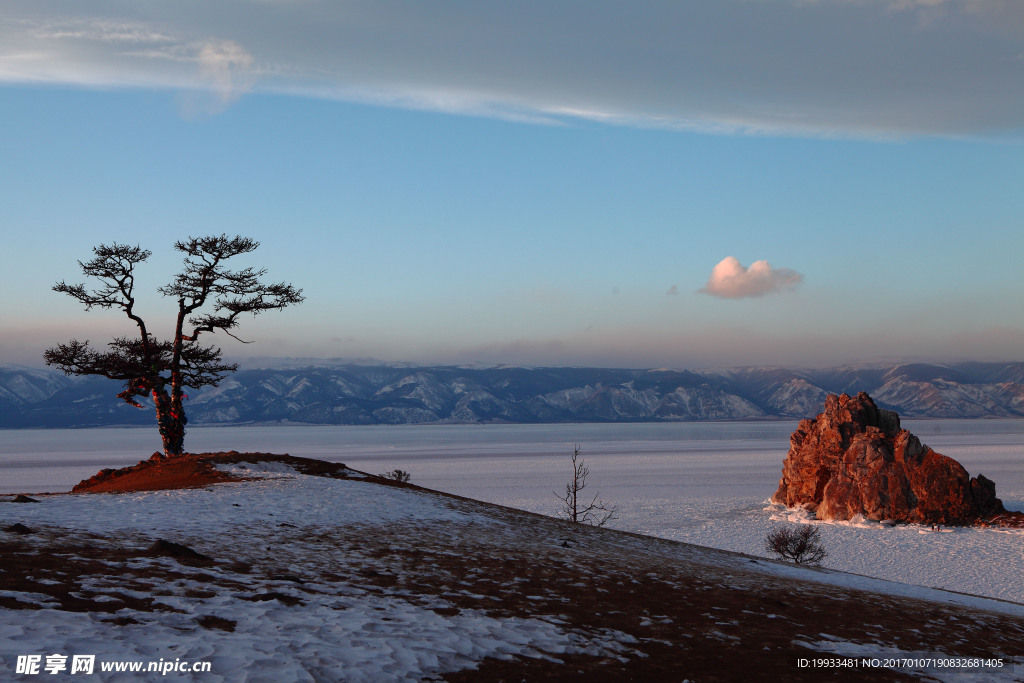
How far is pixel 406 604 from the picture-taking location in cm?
1232

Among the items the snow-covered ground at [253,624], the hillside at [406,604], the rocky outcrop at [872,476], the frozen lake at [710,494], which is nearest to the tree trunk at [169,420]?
the hillside at [406,604]

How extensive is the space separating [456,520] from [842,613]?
11.0 m

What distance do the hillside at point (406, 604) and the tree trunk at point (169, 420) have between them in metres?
13.3

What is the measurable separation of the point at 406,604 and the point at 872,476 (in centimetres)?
6612

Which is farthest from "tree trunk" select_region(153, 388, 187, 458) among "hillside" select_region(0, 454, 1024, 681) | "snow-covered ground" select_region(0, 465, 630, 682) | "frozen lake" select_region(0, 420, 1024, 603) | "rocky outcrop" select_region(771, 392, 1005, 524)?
"rocky outcrop" select_region(771, 392, 1005, 524)

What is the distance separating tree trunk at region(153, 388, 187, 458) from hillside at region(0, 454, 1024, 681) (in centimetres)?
1330

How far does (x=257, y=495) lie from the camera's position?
851 inches

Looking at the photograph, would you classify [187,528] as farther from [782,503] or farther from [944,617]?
[782,503]

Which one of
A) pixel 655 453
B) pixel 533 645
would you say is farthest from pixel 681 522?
pixel 655 453

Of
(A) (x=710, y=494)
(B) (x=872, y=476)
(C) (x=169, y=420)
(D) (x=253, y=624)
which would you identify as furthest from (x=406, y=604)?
(A) (x=710, y=494)

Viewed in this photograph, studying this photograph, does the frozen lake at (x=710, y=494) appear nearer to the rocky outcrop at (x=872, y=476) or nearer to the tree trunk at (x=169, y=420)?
the rocky outcrop at (x=872, y=476)

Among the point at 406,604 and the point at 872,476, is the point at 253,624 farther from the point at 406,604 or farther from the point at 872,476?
the point at 872,476

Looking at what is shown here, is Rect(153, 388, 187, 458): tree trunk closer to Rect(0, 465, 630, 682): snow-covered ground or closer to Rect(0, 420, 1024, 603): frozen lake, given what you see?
Rect(0, 465, 630, 682): snow-covered ground

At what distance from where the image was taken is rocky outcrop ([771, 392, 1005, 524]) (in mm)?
64125
